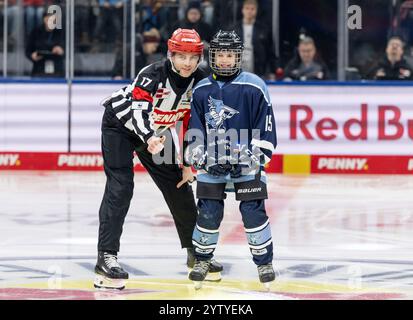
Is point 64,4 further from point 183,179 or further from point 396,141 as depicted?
point 183,179

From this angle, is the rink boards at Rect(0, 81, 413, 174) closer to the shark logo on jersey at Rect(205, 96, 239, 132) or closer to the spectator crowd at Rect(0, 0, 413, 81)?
the spectator crowd at Rect(0, 0, 413, 81)

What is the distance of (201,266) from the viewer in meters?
7.32

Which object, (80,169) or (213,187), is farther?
(80,169)

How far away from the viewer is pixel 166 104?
7.52 meters

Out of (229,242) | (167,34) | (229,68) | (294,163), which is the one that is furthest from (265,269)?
(167,34)

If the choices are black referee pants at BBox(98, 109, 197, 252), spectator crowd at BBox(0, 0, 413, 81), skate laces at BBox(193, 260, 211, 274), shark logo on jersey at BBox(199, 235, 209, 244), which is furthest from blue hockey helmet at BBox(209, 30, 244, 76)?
spectator crowd at BBox(0, 0, 413, 81)

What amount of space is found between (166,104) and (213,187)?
0.64 metres

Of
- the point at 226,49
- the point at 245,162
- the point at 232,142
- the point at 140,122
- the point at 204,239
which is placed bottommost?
the point at 204,239

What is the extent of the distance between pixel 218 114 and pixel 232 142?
6.9 inches

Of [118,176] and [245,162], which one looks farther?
[118,176]

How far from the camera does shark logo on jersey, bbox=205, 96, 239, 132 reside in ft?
23.4

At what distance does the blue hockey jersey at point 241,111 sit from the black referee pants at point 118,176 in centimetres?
53

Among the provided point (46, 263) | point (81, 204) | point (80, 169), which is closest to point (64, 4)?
point (80, 169)

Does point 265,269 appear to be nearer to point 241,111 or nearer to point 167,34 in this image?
point 241,111
